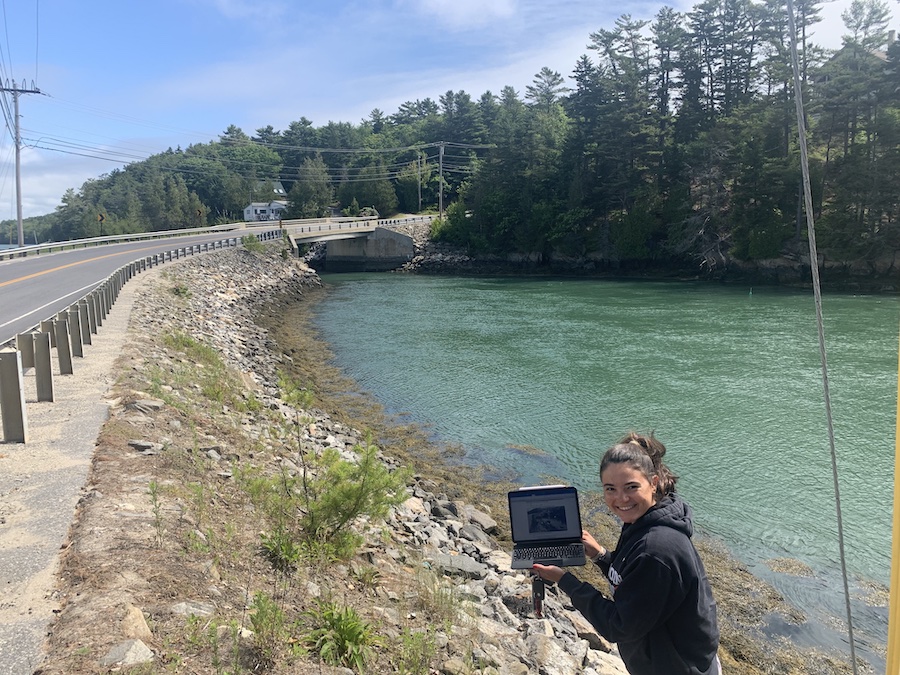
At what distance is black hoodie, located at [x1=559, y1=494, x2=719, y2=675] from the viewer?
2.38 m

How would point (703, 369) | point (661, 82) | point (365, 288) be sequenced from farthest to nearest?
point (661, 82), point (365, 288), point (703, 369)

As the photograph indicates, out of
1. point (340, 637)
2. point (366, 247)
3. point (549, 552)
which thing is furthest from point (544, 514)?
point (366, 247)

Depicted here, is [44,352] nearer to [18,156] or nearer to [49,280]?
[49,280]

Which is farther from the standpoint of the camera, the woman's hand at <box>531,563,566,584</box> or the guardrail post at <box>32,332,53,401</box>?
the guardrail post at <box>32,332,53,401</box>

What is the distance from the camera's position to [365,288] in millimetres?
48062

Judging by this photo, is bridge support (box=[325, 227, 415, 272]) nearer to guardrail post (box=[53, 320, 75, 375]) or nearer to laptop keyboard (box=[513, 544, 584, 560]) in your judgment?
guardrail post (box=[53, 320, 75, 375])

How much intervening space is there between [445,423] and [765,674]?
9.26 meters

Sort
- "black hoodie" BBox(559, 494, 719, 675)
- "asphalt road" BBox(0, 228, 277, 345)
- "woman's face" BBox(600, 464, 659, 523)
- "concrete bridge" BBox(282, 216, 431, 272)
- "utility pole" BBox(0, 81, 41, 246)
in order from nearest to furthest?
1. "black hoodie" BBox(559, 494, 719, 675)
2. "woman's face" BBox(600, 464, 659, 523)
3. "asphalt road" BBox(0, 228, 277, 345)
4. "utility pole" BBox(0, 81, 41, 246)
5. "concrete bridge" BBox(282, 216, 431, 272)

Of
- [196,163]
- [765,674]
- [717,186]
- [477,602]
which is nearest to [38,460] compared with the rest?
[477,602]

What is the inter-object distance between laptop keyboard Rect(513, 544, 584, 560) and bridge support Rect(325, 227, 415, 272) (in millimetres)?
63251

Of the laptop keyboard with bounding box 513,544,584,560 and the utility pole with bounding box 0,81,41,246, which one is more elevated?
the utility pole with bounding box 0,81,41,246

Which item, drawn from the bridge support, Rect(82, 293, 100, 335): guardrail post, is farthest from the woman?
the bridge support

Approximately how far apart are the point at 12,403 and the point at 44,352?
1733 millimetres

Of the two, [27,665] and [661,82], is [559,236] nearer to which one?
[661,82]
